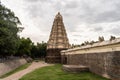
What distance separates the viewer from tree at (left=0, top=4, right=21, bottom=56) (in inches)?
1091

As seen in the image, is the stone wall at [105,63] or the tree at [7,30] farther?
the tree at [7,30]

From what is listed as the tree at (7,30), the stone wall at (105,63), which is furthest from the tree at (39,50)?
the stone wall at (105,63)

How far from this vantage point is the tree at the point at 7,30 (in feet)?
90.9

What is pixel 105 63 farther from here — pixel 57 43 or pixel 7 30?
pixel 57 43

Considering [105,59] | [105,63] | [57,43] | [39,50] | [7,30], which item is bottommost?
[105,63]

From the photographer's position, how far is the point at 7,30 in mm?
28359

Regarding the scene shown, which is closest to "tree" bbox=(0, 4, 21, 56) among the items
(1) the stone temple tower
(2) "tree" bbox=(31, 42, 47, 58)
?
(1) the stone temple tower

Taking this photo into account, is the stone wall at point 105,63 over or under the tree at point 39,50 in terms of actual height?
under

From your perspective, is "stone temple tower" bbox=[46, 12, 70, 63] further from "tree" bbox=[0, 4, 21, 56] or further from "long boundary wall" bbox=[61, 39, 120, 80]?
"long boundary wall" bbox=[61, 39, 120, 80]

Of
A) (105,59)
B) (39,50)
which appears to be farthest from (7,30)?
(39,50)

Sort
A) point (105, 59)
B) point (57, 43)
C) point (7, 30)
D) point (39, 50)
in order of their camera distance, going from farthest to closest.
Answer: point (39, 50)
point (57, 43)
point (7, 30)
point (105, 59)

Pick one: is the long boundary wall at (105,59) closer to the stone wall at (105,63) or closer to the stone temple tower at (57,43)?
the stone wall at (105,63)

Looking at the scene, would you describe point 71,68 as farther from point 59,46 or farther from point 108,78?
point 59,46

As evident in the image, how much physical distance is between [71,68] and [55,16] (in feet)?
93.1
